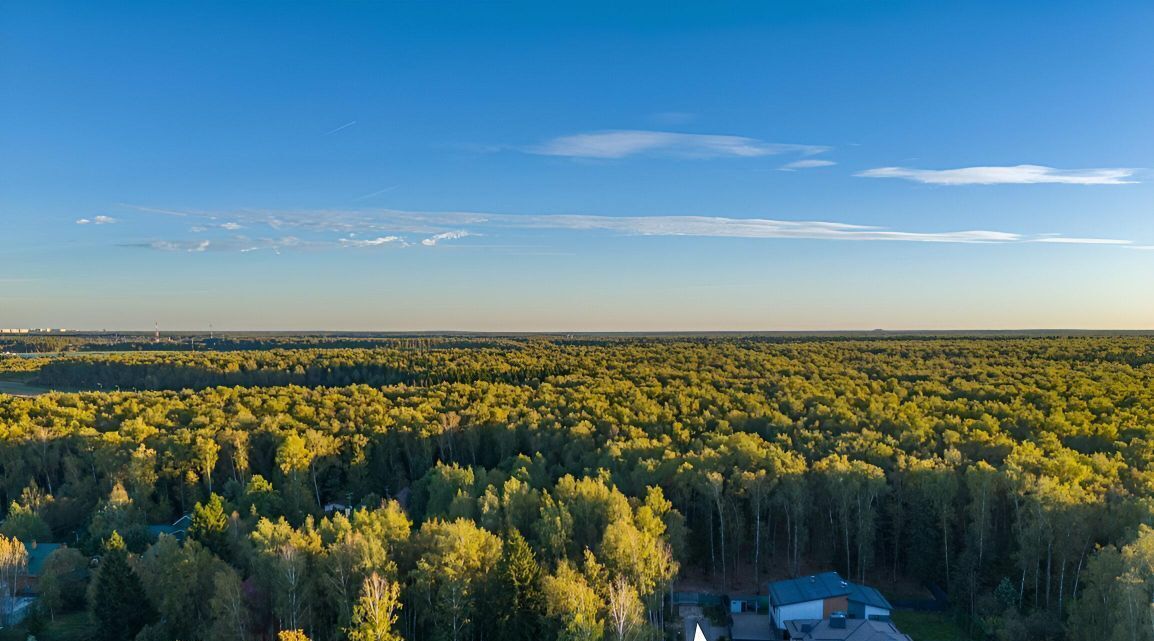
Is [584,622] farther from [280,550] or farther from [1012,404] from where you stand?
[1012,404]

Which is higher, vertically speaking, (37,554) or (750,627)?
(37,554)

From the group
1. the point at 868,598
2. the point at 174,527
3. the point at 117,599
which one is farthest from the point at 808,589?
the point at 174,527

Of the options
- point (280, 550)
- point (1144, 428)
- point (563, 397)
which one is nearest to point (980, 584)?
point (1144, 428)

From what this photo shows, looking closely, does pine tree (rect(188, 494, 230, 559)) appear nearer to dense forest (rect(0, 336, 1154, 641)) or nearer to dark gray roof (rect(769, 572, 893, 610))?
dense forest (rect(0, 336, 1154, 641))

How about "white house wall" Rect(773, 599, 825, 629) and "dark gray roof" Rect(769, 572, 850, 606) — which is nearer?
"white house wall" Rect(773, 599, 825, 629)

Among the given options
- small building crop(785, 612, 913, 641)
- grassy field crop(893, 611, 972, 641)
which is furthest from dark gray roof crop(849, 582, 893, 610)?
grassy field crop(893, 611, 972, 641)

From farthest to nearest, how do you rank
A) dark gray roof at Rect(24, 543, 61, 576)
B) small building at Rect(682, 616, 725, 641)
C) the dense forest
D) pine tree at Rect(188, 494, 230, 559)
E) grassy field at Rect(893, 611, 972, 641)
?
dark gray roof at Rect(24, 543, 61, 576), pine tree at Rect(188, 494, 230, 559), grassy field at Rect(893, 611, 972, 641), small building at Rect(682, 616, 725, 641), the dense forest

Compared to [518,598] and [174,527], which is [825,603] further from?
[174,527]
